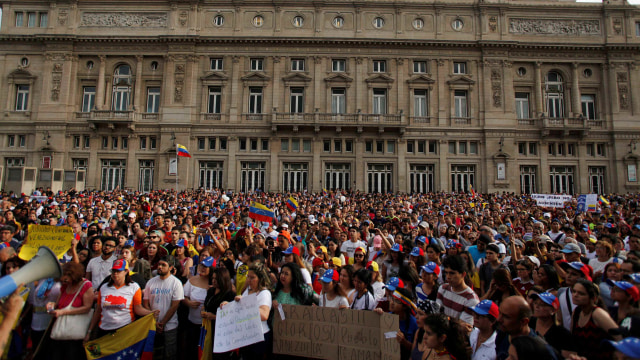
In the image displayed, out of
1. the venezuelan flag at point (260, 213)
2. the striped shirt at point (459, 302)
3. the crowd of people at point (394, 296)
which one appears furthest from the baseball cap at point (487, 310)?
the venezuelan flag at point (260, 213)

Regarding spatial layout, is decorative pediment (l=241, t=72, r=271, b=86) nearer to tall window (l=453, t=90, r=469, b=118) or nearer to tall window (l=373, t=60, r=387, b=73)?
tall window (l=373, t=60, r=387, b=73)

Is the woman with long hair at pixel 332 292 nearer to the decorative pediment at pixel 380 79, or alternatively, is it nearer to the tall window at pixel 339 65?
the decorative pediment at pixel 380 79

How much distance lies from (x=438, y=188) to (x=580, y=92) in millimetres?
15791

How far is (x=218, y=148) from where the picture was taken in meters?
35.5

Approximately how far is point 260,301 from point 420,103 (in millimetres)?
33142

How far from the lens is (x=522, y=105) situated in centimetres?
3678

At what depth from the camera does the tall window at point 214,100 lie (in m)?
36.1

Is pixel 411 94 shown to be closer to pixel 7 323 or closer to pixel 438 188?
pixel 438 188

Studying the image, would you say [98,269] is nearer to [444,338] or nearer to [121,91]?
[444,338]

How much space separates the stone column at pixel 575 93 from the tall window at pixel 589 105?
42.2 inches

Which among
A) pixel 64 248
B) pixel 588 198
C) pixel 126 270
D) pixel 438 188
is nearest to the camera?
pixel 126 270

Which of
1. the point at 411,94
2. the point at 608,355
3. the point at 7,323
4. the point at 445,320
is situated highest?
the point at 411,94

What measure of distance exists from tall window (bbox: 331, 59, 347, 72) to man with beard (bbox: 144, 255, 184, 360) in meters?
32.0

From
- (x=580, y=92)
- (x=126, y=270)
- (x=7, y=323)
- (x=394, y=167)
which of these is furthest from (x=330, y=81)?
(x=7, y=323)
